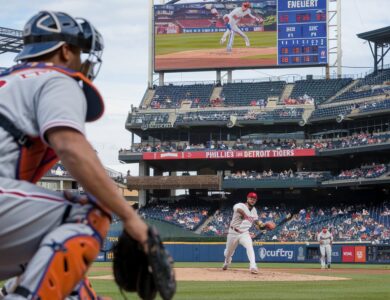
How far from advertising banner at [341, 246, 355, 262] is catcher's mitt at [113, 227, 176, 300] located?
31115 millimetres

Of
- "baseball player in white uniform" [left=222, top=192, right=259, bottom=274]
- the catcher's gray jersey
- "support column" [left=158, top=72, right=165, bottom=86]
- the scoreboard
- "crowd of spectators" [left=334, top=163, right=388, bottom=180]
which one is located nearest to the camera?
the catcher's gray jersey

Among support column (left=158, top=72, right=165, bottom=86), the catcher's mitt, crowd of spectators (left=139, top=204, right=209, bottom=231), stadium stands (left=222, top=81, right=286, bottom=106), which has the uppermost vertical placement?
support column (left=158, top=72, right=165, bottom=86)

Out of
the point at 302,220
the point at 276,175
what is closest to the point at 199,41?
the point at 276,175

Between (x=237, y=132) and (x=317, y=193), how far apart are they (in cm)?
659

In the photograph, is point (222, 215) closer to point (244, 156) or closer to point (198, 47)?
point (244, 156)

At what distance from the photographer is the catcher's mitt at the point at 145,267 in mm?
3359

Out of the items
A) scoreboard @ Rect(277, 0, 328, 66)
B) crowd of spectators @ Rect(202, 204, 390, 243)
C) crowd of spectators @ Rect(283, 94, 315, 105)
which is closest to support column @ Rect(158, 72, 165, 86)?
scoreboard @ Rect(277, 0, 328, 66)

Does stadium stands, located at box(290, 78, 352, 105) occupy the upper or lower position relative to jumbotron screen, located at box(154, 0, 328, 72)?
lower

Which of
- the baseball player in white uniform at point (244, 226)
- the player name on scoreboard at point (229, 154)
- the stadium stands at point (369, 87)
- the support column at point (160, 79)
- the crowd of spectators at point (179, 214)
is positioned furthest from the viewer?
the support column at point (160, 79)

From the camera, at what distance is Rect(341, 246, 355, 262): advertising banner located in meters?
33.8

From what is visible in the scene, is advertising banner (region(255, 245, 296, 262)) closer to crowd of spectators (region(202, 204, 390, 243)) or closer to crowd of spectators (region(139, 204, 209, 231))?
crowd of spectators (region(202, 204, 390, 243))

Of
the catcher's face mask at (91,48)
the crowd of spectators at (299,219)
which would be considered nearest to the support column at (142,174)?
the crowd of spectators at (299,219)

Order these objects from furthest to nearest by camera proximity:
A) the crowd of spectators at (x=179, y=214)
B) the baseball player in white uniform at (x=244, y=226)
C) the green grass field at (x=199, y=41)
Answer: the green grass field at (x=199, y=41)
the crowd of spectators at (x=179, y=214)
the baseball player in white uniform at (x=244, y=226)

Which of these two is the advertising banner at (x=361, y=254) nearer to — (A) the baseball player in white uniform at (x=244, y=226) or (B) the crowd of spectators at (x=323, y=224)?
(B) the crowd of spectators at (x=323, y=224)
